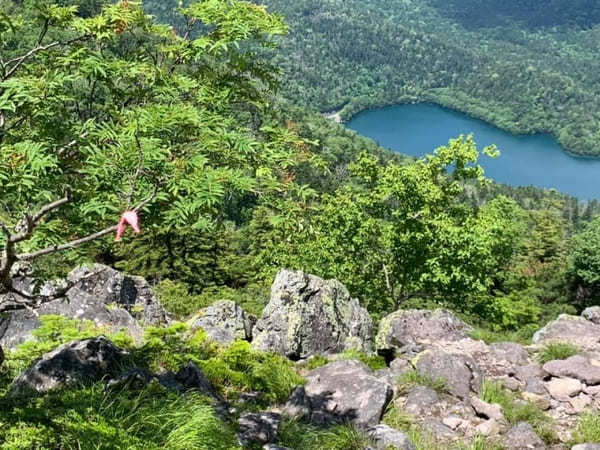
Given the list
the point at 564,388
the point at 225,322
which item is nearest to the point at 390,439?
the point at 564,388

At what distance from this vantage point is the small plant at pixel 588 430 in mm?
10602

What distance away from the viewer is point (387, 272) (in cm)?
2573

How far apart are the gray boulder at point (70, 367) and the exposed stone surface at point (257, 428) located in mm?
2574

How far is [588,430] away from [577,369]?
227cm

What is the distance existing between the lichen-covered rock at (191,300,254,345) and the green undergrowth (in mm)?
7158

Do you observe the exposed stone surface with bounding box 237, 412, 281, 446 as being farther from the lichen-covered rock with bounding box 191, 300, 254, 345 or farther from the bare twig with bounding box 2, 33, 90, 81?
the bare twig with bounding box 2, 33, 90, 81

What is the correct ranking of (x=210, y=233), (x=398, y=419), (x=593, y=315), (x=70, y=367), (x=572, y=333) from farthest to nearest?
1. (x=593, y=315)
2. (x=572, y=333)
3. (x=398, y=419)
4. (x=210, y=233)
5. (x=70, y=367)

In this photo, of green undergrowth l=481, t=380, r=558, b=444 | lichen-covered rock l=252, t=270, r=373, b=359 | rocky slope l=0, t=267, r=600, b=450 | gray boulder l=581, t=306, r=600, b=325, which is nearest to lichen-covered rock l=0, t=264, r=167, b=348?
rocky slope l=0, t=267, r=600, b=450

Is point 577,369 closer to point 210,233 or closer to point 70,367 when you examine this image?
point 210,233

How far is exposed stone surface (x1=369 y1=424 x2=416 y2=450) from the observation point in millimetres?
9508

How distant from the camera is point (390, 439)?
966cm

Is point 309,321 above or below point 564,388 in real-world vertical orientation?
below

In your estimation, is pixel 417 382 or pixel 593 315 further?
pixel 593 315

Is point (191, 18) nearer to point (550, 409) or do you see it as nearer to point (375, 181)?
point (550, 409)
